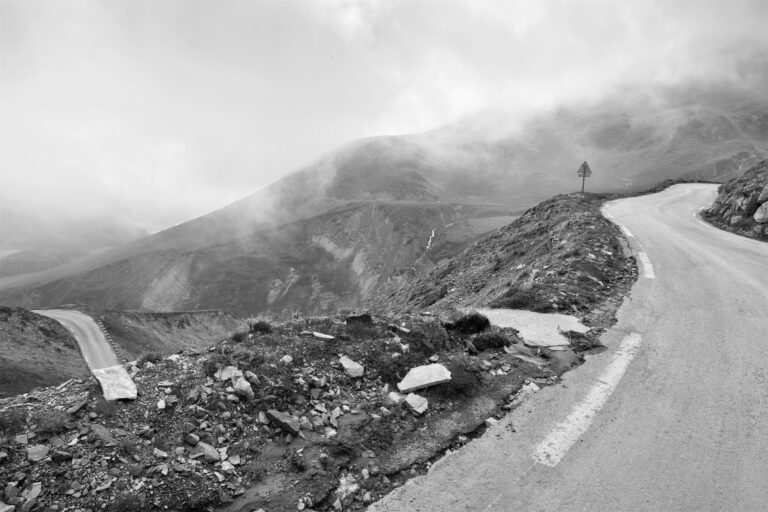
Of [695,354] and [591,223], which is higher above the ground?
[591,223]

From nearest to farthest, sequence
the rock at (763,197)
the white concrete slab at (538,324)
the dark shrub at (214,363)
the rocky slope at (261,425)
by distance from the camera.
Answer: the rocky slope at (261,425) < the dark shrub at (214,363) < the white concrete slab at (538,324) < the rock at (763,197)

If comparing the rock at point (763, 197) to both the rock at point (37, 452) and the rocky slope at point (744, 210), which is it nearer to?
the rocky slope at point (744, 210)

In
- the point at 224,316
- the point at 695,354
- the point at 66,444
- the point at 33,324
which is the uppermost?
the point at 66,444

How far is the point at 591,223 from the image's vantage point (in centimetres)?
2170

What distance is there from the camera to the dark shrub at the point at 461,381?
264 inches

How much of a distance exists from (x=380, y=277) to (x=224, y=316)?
54.1 m

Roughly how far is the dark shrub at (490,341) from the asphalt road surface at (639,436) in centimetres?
146

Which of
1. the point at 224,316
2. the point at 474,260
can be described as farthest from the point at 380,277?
the point at 474,260

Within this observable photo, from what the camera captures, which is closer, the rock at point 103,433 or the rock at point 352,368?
the rock at point 103,433

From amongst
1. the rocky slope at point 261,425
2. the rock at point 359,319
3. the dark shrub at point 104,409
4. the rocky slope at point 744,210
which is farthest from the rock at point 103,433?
the rocky slope at point 744,210

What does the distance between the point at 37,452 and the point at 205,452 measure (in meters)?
1.81

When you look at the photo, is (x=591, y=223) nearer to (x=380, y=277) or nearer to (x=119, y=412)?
(x=119, y=412)

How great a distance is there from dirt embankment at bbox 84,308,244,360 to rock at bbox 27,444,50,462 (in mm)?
74226

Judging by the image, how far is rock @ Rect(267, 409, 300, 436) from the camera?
5.70 metres
